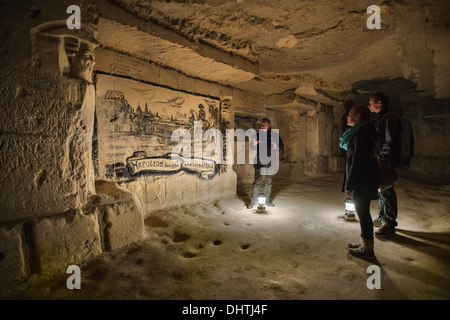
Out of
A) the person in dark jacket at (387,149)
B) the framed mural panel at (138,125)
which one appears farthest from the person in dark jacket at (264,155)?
the person in dark jacket at (387,149)

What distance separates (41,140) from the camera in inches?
80.1

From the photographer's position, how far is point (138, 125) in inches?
144

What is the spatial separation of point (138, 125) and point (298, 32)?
288 cm

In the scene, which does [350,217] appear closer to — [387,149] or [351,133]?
[387,149]

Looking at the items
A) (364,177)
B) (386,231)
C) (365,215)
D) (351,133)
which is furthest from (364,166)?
(386,231)

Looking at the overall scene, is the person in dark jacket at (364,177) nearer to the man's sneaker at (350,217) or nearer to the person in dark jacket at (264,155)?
the man's sneaker at (350,217)

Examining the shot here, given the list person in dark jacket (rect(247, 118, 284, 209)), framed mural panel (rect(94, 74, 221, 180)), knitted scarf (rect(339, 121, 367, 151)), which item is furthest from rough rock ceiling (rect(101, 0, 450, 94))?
knitted scarf (rect(339, 121, 367, 151))

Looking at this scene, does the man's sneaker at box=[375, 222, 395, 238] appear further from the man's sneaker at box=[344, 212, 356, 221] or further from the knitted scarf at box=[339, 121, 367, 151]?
the knitted scarf at box=[339, 121, 367, 151]

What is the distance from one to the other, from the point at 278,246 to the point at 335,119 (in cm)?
783

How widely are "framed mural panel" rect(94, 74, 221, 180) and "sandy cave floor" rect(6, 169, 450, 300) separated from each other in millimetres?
877

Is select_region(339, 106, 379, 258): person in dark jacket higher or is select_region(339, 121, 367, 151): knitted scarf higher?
select_region(339, 121, 367, 151): knitted scarf

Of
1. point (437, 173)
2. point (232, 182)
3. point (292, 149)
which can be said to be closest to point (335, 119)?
point (292, 149)

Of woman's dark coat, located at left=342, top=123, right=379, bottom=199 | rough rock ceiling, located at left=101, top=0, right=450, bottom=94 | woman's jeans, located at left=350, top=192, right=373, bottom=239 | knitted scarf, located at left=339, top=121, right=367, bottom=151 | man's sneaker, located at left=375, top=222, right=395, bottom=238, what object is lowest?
man's sneaker, located at left=375, top=222, right=395, bottom=238

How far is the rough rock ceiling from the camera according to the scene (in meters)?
2.88
